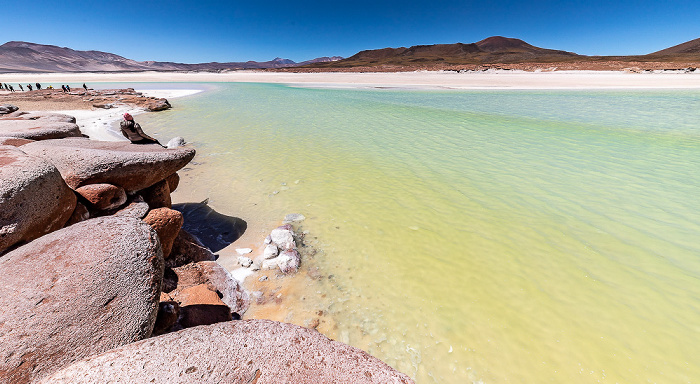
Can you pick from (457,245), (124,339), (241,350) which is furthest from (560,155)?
(124,339)

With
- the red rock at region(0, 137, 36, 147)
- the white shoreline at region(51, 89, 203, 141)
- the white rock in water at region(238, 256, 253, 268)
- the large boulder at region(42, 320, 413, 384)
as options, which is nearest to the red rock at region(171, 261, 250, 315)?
the white rock in water at region(238, 256, 253, 268)

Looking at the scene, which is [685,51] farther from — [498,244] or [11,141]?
[11,141]

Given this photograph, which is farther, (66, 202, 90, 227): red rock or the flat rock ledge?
the flat rock ledge

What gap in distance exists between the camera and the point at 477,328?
3627mm

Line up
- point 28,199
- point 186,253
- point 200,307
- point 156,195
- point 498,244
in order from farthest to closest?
point 498,244 < point 156,195 < point 186,253 < point 200,307 < point 28,199

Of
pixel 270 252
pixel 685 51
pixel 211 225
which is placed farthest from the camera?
pixel 685 51

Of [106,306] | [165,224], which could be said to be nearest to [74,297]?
[106,306]

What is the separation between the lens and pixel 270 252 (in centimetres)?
483

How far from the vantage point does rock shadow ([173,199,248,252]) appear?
549 centimetres

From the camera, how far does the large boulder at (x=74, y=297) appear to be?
1.91 metres

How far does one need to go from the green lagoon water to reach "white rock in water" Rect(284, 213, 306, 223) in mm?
195

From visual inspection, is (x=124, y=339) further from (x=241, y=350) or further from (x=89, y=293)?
(x=241, y=350)

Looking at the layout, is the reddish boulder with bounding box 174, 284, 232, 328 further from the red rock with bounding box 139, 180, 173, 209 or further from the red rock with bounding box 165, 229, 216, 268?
the red rock with bounding box 139, 180, 173, 209

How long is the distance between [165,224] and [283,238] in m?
1.94
